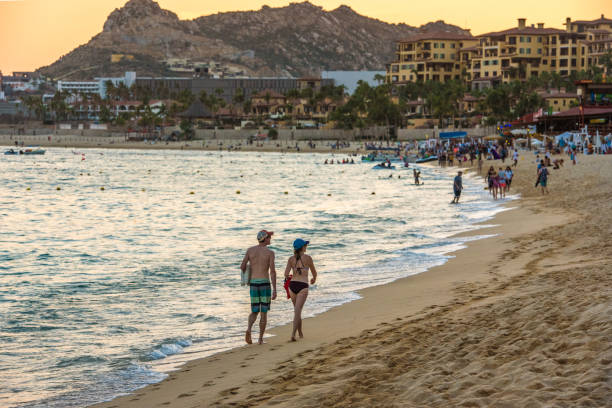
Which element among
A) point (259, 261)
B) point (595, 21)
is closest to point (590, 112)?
point (259, 261)

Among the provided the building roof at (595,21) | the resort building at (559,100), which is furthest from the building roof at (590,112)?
the building roof at (595,21)

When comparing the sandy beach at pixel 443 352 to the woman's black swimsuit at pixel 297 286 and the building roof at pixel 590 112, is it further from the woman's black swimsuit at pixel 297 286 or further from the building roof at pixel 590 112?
→ the building roof at pixel 590 112

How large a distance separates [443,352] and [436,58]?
548 feet

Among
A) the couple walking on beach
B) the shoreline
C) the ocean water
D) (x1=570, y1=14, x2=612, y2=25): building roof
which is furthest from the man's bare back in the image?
(x1=570, y1=14, x2=612, y2=25): building roof

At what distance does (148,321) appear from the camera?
1384 centimetres

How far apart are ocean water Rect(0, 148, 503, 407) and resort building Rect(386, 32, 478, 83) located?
402ft

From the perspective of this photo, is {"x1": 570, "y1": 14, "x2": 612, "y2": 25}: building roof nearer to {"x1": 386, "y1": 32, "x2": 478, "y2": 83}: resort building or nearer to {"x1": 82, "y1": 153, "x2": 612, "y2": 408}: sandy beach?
{"x1": 386, "y1": 32, "x2": 478, "y2": 83}: resort building

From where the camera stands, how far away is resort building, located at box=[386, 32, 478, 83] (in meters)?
168

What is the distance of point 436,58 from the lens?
557 feet

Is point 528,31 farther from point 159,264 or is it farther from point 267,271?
point 267,271

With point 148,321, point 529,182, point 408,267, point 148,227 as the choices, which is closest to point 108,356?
point 148,321

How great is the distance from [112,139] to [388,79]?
6798 cm

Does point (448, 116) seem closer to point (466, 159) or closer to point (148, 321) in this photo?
Answer: point (466, 159)

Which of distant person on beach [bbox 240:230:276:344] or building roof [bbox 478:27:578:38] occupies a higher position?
building roof [bbox 478:27:578:38]
